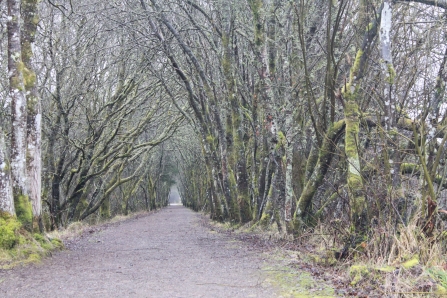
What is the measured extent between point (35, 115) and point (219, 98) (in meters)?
11.0

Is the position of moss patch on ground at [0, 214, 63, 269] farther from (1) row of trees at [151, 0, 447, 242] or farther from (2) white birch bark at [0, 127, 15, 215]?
(1) row of trees at [151, 0, 447, 242]

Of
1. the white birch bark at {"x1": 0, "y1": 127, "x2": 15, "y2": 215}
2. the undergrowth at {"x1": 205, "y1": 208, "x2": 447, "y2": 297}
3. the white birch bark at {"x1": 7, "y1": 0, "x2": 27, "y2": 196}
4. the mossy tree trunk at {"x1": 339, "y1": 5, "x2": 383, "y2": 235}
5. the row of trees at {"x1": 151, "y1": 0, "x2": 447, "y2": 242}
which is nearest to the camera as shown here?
the undergrowth at {"x1": 205, "y1": 208, "x2": 447, "y2": 297}

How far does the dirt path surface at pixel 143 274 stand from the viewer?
20.1 ft

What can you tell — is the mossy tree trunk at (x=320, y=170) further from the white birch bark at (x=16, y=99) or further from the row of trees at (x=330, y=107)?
the white birch bark at (x=16, y=99)

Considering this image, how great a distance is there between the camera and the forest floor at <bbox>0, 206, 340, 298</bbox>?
6074mm

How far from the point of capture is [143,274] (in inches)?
293

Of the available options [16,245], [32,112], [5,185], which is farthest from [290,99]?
[16,245]

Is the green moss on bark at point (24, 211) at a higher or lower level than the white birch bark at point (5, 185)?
lower

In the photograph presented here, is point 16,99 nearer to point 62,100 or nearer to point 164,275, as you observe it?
point 164,275

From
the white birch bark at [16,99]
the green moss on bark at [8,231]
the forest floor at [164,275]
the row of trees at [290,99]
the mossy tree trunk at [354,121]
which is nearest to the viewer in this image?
the forest floor at [164,275]

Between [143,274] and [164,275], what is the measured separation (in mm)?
377

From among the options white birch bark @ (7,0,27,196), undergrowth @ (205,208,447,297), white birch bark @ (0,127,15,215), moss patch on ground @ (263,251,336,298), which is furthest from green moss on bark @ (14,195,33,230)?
undergrowth @ (205,208,447,297)

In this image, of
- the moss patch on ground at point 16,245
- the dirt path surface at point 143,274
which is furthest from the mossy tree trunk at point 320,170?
the moss patch on ground at point 16,245

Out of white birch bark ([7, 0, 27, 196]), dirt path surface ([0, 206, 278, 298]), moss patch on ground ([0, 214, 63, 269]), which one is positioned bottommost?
dirt path surface ([0, 206, 278, 298])
